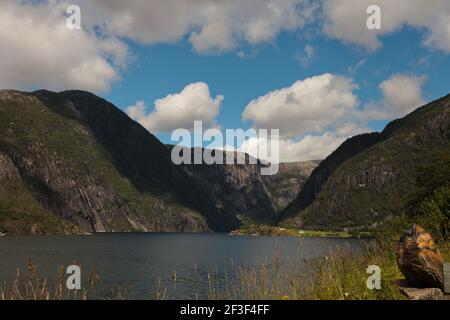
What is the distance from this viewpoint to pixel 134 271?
87438mm

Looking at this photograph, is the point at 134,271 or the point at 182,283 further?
the point at 134,271

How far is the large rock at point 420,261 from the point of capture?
15.4 metres

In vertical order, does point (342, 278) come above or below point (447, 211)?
below

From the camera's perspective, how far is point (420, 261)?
15.7 meters

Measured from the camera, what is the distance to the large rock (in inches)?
607

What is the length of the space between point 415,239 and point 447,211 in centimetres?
2164
